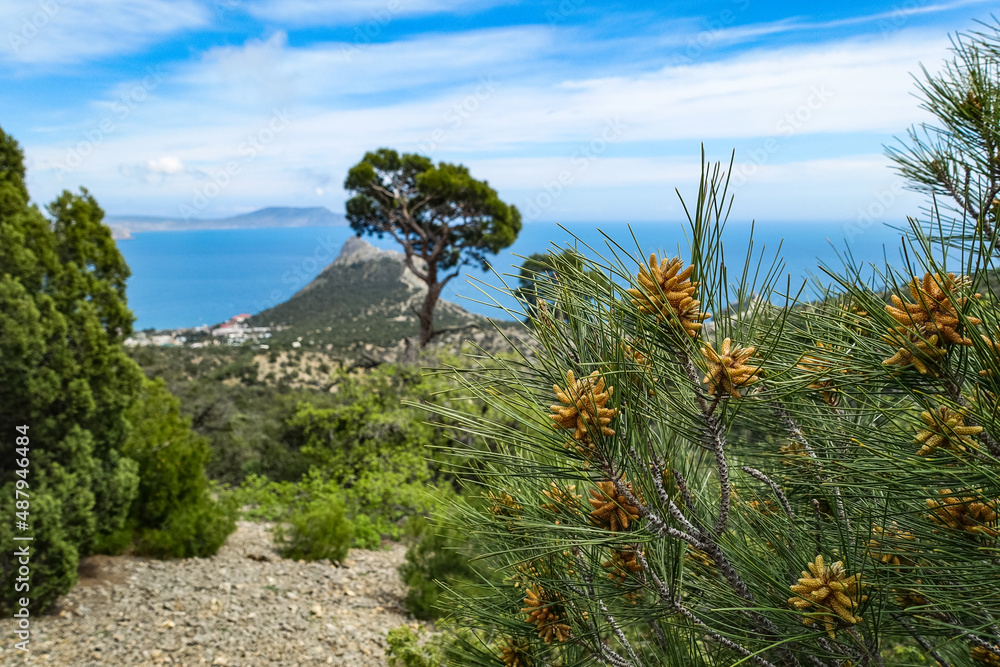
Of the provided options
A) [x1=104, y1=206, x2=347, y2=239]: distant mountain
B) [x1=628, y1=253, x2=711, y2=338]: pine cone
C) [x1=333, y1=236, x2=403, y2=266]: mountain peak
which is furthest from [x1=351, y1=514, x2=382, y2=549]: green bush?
[x1=104, y1=206, x2=347, y2=239]: distant mountain

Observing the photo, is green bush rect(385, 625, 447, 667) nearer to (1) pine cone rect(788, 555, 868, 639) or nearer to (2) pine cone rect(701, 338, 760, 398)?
(1) pine cone rect(788, 555, 868, 639)

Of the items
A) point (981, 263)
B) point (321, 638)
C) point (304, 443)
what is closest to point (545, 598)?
point (981, 263)

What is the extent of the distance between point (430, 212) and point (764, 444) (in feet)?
47.9

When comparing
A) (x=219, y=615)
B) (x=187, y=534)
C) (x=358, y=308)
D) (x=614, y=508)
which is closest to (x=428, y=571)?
(x=219, y=615)

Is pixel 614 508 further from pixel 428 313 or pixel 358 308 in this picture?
pixel 358 308

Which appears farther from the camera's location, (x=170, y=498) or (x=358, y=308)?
(x=358, y=308)

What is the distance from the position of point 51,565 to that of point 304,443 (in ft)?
25.0

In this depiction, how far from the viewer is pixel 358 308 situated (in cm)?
3112

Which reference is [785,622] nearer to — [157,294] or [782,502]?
[782,502]

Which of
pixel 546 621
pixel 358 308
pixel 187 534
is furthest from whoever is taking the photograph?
pixel 358 308

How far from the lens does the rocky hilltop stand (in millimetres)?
23969

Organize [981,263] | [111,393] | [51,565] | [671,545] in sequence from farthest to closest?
[111,393]
[51,565]
[671,545]
[981,263]

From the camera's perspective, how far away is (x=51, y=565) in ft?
14.2

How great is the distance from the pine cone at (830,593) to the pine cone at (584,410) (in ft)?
1.18
